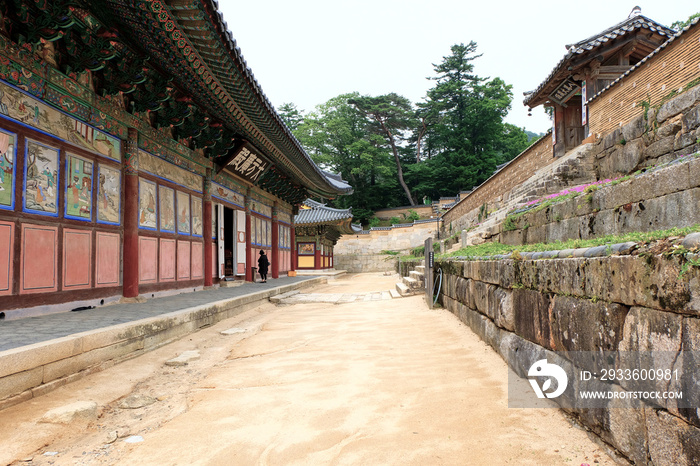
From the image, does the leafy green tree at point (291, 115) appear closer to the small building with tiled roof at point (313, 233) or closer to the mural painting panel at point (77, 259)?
the small building with tiled roof at point (313, 233)

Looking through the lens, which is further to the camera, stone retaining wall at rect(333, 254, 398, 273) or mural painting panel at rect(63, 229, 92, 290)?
stone retaining wall at rect(333, 254, 398, 273)

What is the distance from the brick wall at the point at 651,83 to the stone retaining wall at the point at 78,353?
29.9 ft

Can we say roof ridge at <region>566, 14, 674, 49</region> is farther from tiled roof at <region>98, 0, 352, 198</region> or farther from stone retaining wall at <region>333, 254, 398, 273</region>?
stone retaining wall at <region>333, 254, 398, 273</region>

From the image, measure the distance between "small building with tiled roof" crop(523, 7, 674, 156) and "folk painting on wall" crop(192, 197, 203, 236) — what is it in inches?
408

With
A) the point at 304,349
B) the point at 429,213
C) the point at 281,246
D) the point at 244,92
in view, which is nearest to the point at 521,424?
the point at 304,349

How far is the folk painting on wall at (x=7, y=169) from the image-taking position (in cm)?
482

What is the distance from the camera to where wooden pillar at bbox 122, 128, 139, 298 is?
7.00 meters

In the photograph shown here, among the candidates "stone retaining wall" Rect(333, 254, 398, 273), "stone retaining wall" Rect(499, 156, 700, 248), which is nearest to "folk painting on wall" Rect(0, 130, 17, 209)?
"stone retaining wall" Rect(499, 156, 700, 248)

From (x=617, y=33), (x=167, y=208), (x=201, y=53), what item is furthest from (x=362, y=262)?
(x=201, y=53)

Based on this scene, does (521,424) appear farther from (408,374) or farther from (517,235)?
(517,235)

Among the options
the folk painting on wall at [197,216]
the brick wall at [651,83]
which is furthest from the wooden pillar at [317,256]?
the brick wall at [651,83]

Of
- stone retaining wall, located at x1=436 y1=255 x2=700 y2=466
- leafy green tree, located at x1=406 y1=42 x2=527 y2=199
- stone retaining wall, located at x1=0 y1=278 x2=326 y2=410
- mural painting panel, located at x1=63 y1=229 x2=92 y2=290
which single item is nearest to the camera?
stone retaining wall, located at x1=436 y1=255 x2=700 y2=466

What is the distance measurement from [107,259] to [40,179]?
5.63ft

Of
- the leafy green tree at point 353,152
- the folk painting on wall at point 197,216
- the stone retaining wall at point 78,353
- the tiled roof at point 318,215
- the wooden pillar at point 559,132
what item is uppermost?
the leafy green tree at point 353,152
